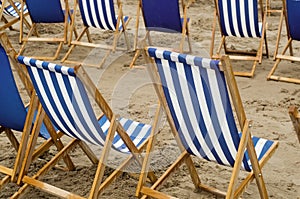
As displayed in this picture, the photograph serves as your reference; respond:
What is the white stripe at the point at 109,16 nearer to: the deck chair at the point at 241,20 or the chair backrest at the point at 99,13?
the chair backrest at the point at 99,13

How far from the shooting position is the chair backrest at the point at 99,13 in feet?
17.2

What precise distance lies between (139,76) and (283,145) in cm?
173

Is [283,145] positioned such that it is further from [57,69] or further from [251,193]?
[57,69]

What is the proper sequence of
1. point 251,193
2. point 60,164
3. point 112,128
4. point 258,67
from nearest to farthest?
point 112,128, point 251,193, point 60,164, point 258,67

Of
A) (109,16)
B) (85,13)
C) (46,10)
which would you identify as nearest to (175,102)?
(109,16)

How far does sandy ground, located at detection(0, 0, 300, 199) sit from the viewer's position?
3.61 meters

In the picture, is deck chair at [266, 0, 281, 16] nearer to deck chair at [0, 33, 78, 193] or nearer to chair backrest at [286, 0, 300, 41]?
chair backrest at [286, 0, 300, 41]

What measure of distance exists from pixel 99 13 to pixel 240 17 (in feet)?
4.21

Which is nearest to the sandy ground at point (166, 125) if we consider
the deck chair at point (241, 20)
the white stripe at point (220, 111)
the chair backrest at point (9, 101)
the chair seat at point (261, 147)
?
the deck chair at point (241, 20)

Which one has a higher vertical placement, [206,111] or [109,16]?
[206,111]

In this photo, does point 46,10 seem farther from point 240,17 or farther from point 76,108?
point 76,108

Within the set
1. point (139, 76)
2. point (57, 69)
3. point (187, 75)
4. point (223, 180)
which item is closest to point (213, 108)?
point (187, 75)

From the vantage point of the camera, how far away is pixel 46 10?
215 inches

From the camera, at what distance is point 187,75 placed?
2.70 meters
